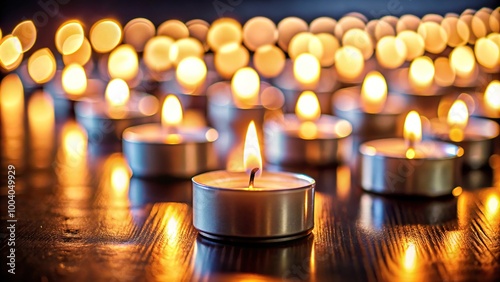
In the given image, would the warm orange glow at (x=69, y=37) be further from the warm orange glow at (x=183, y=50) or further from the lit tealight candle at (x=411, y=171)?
the lit tealight candle at (x=411, y=171)

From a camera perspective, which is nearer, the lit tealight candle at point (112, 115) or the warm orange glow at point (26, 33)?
the lit tealight candle at point (112, 115)

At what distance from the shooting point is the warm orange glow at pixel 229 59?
10.2 ft

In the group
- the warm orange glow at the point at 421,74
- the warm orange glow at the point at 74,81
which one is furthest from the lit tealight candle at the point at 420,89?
the warm orange glow at the point at 74,81

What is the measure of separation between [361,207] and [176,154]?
13.4 inches

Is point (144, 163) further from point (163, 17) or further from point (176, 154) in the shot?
point (163, 17)

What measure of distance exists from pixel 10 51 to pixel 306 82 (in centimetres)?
135

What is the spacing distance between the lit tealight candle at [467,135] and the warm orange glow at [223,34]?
82.0 inches

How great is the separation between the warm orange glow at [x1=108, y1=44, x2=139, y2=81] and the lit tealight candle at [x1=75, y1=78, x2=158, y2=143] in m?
0.73

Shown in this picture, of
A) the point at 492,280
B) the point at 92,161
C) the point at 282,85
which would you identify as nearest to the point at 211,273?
the point at 492,280

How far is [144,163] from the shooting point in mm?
1361

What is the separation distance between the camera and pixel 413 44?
4039mm

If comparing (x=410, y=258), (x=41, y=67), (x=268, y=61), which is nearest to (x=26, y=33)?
(x=41, y=67)

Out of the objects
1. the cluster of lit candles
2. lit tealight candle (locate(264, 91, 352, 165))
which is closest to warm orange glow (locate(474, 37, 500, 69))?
the cluster of lit candles

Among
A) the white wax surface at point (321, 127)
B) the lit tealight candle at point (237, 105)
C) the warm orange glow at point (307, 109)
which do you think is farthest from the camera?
the lit tealight candle at point (237, 105)
